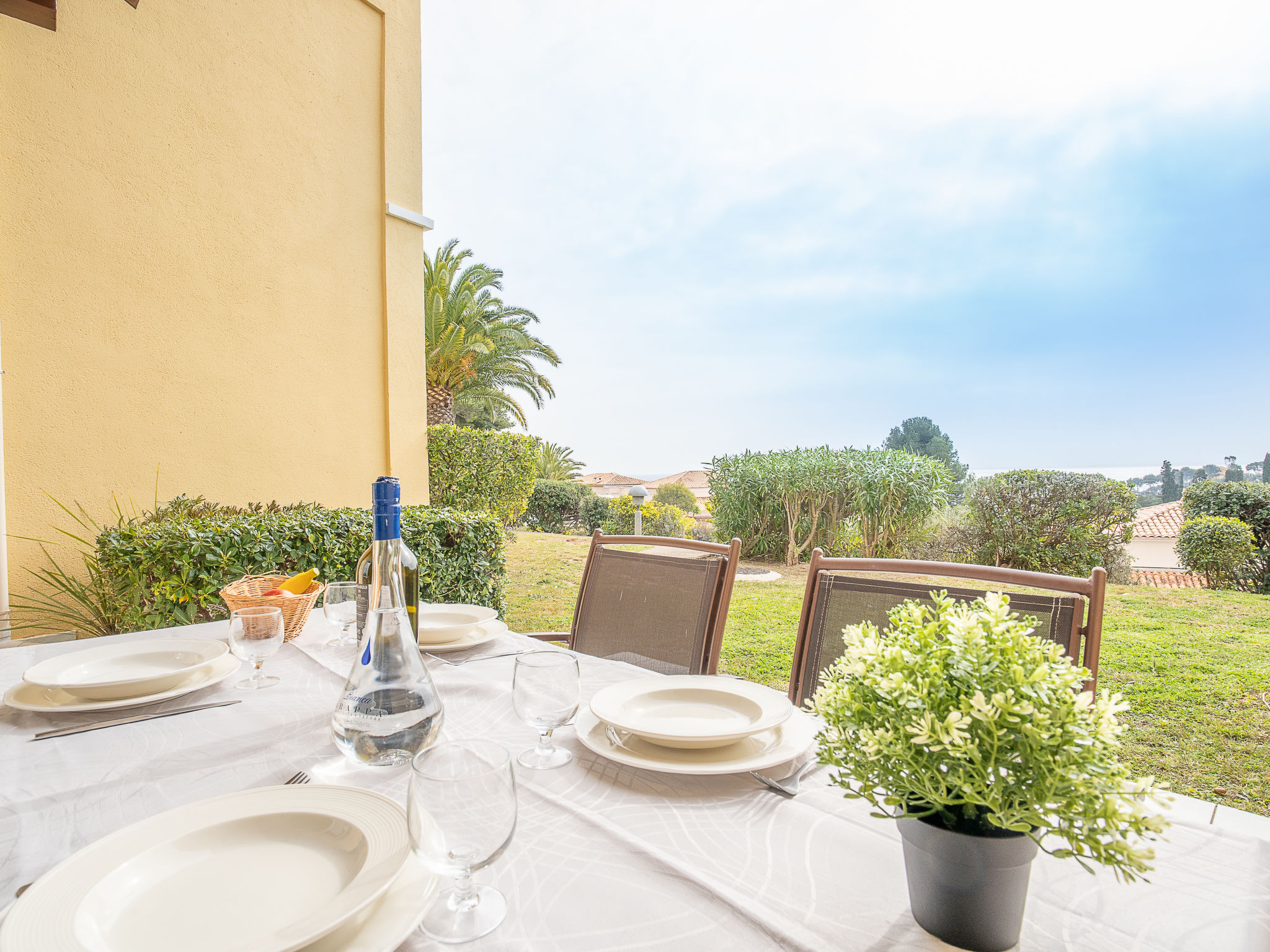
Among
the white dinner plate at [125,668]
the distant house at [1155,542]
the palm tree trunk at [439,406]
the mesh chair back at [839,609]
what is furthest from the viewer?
the palm tree trunk at [439,406]

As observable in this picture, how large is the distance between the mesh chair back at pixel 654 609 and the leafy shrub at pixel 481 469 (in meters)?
5.10

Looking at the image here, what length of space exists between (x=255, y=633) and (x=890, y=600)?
1201mm

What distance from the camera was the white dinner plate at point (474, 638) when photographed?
1337 millimetres

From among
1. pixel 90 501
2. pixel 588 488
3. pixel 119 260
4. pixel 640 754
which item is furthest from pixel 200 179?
pixel 588 488

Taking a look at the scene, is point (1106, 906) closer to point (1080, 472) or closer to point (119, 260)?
point (119, 260)

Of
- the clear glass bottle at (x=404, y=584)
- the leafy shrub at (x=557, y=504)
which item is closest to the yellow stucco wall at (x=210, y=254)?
the clear glass bottle at (x=404, y=584)

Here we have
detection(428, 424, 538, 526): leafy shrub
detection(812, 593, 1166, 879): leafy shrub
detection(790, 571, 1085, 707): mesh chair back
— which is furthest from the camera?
detection(428, 424, 538, 526): leafy shrub

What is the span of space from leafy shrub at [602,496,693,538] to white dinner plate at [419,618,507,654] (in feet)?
24.8

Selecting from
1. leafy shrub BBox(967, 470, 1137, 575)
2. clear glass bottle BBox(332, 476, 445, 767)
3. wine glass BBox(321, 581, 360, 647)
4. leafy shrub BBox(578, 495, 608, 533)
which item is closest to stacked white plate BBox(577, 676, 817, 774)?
clear glass bottle BBox(332, 476, 445, 767)

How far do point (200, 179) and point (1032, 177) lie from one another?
18.0m

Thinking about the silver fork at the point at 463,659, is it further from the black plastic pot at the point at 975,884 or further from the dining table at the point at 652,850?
the black plastic pot at the point at 975,884

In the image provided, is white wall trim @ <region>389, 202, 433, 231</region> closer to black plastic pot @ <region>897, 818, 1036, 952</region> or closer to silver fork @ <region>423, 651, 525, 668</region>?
silver fork @ <region>423, 651, 525, 668</region>

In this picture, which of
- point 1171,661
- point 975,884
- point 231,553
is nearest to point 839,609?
point 975,884

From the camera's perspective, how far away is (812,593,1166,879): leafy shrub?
1.32 feet
